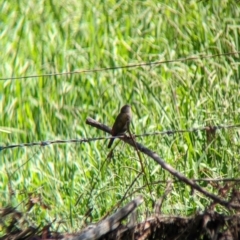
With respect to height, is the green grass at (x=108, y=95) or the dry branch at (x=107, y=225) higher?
the green grass at (x=108, y=95)

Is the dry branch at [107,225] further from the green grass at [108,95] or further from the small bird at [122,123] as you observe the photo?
the small bird at [122,123]

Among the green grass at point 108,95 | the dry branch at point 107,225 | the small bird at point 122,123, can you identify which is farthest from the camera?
the green grass at point 108,95

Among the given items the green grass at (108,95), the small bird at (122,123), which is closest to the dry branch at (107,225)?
the green grass at (108,95)

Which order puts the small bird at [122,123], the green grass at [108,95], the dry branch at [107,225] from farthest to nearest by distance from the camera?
the green grass at [108,95] → the small bird at [122,123] → the dry branch at [107,225]

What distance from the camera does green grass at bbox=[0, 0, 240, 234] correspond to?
5941 millimetres

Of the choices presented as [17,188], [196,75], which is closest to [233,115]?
[196,75]

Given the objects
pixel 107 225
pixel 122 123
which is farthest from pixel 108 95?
pixel 107 225

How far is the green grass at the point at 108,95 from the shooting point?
5941 mm

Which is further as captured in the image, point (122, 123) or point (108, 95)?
point (108, 95)

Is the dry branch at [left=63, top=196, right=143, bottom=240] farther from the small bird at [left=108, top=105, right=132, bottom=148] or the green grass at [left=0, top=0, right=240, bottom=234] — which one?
the small bird at [left=108, top=105, right=132, bottom=148]

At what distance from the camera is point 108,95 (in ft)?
23.2

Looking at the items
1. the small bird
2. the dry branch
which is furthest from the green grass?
the dry branch

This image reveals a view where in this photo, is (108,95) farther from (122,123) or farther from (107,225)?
(107,225)

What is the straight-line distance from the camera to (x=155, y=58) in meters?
7.64
